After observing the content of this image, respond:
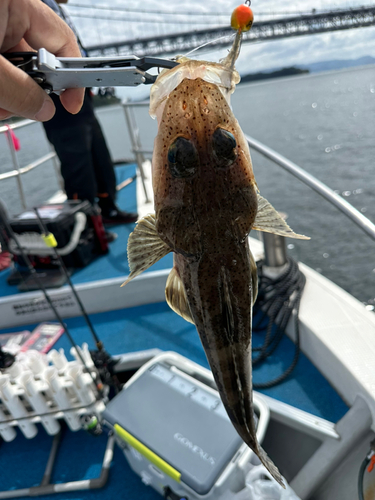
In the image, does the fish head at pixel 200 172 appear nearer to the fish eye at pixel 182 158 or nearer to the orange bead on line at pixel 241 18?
the fish eye at pixel 182 158

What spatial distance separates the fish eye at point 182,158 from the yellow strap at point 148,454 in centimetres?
183

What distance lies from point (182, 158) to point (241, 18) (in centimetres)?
40

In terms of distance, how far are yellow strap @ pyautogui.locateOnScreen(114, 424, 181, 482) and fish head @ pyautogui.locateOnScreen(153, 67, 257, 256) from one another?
1.59m

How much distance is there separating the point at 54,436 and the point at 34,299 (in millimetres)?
1768

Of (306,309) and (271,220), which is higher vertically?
(271,220)

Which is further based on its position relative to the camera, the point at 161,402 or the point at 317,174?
the point at 317,174

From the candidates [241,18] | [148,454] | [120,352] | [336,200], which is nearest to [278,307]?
[336,200]

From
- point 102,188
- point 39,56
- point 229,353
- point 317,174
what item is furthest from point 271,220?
point 317,174

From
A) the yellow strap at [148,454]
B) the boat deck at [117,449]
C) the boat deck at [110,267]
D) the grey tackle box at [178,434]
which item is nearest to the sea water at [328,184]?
the boat deck at [110,267]

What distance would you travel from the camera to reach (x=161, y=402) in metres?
2.45

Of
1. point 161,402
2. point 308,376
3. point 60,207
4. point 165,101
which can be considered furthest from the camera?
point 60,207

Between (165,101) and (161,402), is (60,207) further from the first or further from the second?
(165,101)

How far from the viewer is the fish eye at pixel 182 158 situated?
3.47 ft

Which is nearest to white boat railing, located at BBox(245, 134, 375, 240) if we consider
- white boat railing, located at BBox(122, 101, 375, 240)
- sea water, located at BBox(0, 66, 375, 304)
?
white boat railing, located at BBox(122, 101, 375, 240)
